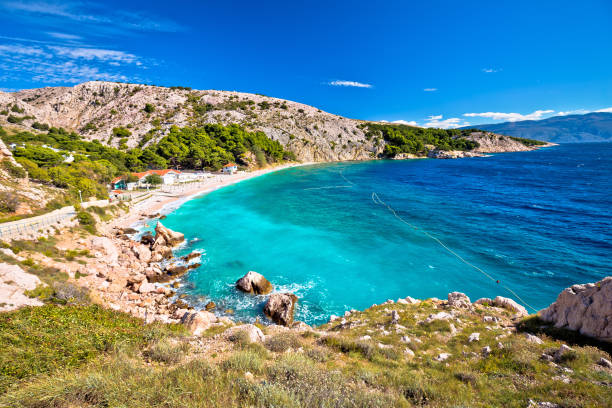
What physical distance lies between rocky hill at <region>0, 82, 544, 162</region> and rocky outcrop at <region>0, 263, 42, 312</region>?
69.9m

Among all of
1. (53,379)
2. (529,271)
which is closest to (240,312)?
(53,379)

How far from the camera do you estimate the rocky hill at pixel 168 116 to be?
255 feet

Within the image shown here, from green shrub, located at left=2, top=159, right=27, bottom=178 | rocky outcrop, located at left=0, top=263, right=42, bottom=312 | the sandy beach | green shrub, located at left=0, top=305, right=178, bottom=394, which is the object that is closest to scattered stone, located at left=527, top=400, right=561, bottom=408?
green shrub, located at left=0, top=305, right=178, bottom=394

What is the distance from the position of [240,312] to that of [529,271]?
2077cm

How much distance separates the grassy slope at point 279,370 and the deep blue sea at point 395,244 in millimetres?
7158

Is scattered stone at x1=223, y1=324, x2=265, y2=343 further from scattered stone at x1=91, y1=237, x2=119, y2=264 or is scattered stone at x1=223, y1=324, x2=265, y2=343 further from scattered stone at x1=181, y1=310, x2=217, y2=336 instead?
scattered stone at x1=91, y1=237, x2=119, y2=264

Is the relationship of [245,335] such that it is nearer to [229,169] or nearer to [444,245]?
[444,245]

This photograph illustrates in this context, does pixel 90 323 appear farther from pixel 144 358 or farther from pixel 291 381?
pixel 291 381

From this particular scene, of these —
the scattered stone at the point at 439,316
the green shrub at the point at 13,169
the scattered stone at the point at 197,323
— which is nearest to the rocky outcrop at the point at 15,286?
the scattered stone at the point at 197,323

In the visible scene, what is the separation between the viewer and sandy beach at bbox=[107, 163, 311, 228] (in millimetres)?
30653

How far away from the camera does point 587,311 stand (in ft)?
25.2

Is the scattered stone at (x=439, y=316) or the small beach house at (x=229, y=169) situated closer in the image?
the scattered stone at (x=439, y=316)

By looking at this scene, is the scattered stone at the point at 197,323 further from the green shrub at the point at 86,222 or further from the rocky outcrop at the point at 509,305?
the green shrub at the point at 86,222

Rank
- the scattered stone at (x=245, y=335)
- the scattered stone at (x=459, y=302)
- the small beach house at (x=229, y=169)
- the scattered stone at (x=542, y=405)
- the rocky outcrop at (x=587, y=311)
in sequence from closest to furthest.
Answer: the scattered stone at (x=542, y=405) → the rocky outcrop at (x=587, y=311) → the scattered stone at (x=245, y=335) → the scattered stone at (x=459, y=302) → the small beach house at (x=229, y=169)
